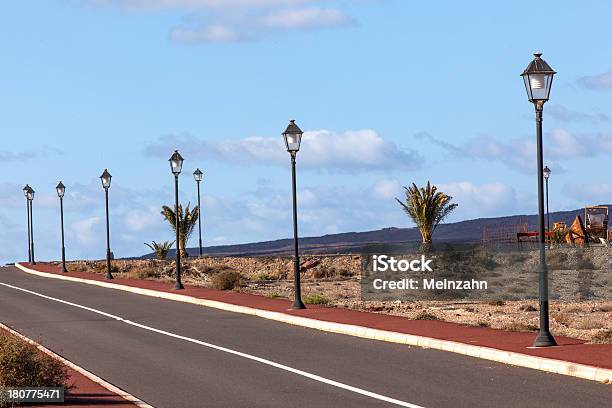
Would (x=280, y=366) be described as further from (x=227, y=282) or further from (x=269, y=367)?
(x=227, y=282)

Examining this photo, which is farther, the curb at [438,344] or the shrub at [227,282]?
the shrub at [227,282]

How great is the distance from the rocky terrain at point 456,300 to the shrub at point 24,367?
35.0ft

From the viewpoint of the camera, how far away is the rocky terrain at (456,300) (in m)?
29.8

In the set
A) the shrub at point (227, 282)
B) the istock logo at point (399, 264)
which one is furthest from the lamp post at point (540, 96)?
the istock logo at point (399, 264)

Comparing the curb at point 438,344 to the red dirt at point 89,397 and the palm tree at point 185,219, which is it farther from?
the palm tree at point 185,219

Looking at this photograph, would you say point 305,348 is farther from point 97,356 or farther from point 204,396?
point 204,396

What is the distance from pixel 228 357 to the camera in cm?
2127

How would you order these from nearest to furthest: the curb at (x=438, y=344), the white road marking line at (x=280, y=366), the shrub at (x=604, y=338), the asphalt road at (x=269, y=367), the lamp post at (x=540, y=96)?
the white road marking line at (x=280, y=366) → the asphalt road at (x=269, y=367) → the curb at (x=438, y=344) → the lamp post at (x=540, y=96) → the shrub at (x=604, y=338)

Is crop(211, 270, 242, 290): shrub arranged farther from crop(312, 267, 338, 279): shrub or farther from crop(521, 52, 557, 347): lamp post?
crop(521, 52, 557, 347): lamp post

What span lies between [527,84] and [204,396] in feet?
28.7

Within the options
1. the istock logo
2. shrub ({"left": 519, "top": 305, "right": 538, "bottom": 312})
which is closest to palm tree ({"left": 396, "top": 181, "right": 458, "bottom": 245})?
the istock logo

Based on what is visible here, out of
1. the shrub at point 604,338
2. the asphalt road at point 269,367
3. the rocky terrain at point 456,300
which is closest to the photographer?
the asphalt road at point 269,367

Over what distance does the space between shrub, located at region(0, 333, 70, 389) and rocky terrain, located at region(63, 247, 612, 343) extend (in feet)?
35.0

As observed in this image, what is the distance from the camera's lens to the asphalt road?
15609mm
